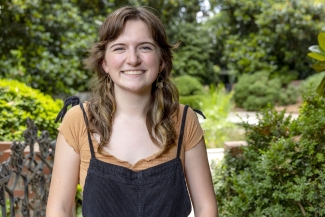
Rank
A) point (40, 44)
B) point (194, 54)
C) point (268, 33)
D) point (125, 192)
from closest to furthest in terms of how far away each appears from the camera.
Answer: point (125, 192), point (40, 44), point (268, 33), point (194, 54)

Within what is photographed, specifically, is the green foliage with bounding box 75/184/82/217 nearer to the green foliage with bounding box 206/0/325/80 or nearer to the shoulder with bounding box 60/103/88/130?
the shoulder with bounding box 60/103/88/130

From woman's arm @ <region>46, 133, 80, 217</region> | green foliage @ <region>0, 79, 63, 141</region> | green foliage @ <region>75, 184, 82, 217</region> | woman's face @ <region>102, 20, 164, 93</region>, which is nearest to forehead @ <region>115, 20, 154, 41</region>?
woman's face @ <region>102, 20, 164, 93</region>

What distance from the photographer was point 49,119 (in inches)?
185

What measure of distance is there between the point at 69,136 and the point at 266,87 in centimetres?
1426

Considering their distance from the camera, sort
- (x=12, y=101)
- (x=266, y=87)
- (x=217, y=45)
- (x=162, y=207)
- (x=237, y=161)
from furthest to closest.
A: (x=217, y=45)
(x=266, y=87)
(x=12, y=101)
(x=237, y=161)
(x=162, y=207)

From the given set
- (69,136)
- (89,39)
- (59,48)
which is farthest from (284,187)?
(89,39)

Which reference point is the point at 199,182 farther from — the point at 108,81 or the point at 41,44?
the point at 41,44

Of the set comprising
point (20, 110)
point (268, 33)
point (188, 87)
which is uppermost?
point (268, 33)

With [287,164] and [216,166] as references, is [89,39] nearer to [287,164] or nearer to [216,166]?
[216,166]

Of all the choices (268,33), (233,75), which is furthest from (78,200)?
(233,75)

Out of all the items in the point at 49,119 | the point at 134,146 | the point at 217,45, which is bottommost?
the point at 134,146

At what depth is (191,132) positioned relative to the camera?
1.76 metres

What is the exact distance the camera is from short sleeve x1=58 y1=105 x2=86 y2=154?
168 cm

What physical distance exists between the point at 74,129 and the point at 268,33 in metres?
15.4
